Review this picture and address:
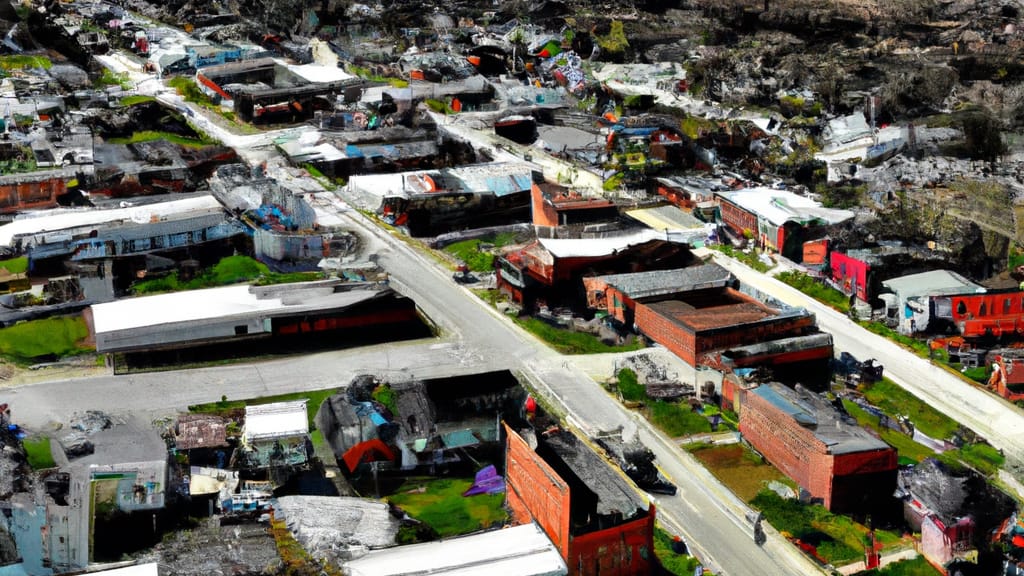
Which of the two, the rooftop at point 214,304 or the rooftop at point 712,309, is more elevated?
the rooftop at point 214,304

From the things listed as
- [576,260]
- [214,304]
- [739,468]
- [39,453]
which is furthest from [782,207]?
[39,453]

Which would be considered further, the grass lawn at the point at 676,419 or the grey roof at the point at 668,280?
the grey roof at the point at 668,280

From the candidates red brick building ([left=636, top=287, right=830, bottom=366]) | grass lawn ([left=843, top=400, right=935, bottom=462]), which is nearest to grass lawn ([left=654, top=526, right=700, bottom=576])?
grass lawn ([left=843, top=400, right=935, bottom=462])

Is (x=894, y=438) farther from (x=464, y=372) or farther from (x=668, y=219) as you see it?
(x=668, y=219)

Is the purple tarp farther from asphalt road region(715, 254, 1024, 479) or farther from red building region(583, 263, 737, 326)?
asphalt road region(715, 254, 1024, 479)

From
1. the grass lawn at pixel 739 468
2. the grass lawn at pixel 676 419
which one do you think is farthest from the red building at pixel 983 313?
the grass lawn at pixel 739 468

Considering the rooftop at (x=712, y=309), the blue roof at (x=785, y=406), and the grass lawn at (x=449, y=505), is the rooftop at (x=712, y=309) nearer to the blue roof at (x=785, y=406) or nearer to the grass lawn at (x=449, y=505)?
the blue roof at (x=785, y=406)

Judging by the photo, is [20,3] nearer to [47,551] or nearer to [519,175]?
[519,175]

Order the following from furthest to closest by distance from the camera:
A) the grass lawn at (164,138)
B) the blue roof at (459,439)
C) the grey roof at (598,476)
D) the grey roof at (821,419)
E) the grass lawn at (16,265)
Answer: the grass lawn at (164,138), the grass lawn at (16,265), the blue roof at (459,439), the grey roof at (821,419), the grey roof at (598,476)
